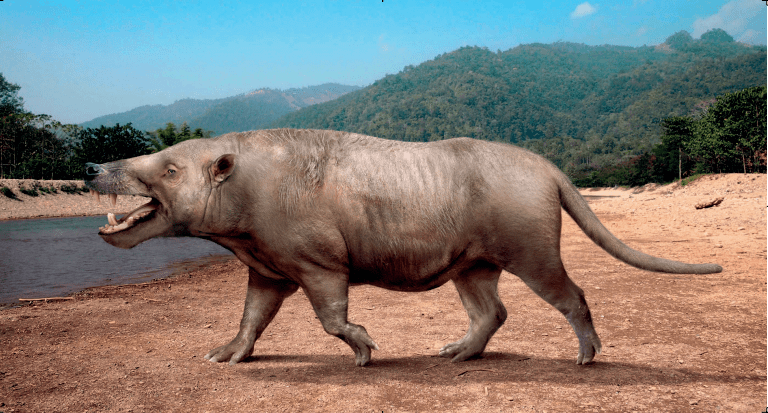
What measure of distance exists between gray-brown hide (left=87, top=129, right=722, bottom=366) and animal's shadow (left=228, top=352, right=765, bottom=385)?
0.31m

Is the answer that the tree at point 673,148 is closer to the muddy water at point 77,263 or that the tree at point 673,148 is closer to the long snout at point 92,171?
the muddy water at point 77,263

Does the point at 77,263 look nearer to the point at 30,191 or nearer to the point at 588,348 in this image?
the point at 588,348

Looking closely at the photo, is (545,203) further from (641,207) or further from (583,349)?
(641,207)

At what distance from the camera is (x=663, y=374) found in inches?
169

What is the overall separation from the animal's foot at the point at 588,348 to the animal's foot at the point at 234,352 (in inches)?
122

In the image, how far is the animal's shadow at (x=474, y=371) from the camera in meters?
4.15

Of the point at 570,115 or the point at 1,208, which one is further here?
the point at 570,115

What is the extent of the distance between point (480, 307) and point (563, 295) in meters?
0.90

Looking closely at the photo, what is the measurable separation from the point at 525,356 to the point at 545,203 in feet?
5.41

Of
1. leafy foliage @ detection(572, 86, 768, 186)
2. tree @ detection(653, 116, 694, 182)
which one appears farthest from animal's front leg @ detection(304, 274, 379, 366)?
tree @ detection(653, 116, 694, 182)

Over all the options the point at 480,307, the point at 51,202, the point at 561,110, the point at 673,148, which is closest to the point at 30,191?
the point at 51,202

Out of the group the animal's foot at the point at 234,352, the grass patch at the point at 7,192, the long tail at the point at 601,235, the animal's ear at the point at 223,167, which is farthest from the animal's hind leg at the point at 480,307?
the grass patch at the point at 7,192

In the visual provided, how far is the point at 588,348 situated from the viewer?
14.8ft

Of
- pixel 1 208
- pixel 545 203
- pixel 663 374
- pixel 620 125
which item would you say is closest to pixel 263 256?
pixel 545 203
